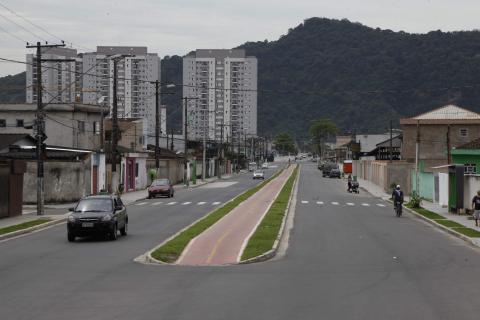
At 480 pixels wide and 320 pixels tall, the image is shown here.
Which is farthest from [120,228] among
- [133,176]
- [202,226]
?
[133,176]

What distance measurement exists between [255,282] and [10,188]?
2682 cm

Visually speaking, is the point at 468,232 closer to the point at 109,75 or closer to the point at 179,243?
the point at 179,243

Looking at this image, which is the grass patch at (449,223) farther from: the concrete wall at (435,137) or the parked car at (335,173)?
the parked car at (335,173)

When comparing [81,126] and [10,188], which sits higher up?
[81,126]

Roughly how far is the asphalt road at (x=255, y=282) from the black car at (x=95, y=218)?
1.51ft

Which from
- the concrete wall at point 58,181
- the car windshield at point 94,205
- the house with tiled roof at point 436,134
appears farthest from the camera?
the house with tiled roof at point 436,134

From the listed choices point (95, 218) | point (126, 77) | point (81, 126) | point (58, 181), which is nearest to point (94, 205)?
point (95, 218)

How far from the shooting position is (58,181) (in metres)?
54.8

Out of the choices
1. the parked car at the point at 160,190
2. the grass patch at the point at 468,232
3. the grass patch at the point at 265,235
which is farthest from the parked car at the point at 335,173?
the grass patch at the point at 468,232

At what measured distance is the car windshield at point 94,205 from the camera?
28531 mm

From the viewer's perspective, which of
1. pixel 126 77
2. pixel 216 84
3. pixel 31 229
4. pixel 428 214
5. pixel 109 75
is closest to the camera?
pixel 31 229

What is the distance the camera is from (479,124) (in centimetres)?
8494

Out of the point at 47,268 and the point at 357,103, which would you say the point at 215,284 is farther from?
the point at 357,103

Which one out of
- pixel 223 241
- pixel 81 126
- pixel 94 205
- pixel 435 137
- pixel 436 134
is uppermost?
pixel 81 126
